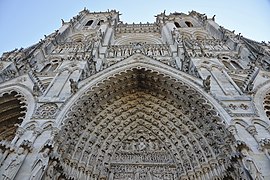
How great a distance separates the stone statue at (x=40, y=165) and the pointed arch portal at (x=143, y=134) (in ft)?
1.79

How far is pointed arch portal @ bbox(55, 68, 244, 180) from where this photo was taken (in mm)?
7711

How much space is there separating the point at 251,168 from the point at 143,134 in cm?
492

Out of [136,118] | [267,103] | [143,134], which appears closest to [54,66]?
[136,118]

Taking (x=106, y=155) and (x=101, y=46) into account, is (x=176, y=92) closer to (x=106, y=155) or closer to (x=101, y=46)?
(x=106, y=155)

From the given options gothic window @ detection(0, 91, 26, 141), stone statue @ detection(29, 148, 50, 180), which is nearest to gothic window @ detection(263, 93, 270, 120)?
stone statue @ detection(29, 148, 50, 180)

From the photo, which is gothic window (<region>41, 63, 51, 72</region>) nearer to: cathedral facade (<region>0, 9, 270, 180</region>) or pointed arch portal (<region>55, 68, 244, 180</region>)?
cathedral facade (<region>0, 9, 270, 180</region>)

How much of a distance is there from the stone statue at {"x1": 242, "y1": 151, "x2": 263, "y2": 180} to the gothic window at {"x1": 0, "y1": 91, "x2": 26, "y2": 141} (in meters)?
7.47

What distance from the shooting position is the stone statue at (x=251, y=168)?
227 inches

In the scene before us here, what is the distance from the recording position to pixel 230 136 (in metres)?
7.15

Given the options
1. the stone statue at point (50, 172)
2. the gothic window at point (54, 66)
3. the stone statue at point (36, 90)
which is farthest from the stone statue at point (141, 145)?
the gothic window at point (54, 66)

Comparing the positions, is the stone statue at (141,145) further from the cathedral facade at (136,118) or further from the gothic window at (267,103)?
the gothic window at (267,103)

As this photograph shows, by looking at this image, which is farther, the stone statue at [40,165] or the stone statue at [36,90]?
the stone statue at [36,90]

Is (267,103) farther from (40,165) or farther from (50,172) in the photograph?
(40,165)

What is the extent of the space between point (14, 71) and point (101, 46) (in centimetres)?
567
